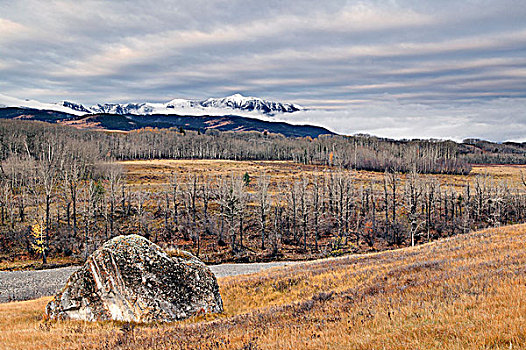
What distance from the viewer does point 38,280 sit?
4794 centimetres

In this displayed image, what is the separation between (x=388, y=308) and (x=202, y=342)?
19.6 ft

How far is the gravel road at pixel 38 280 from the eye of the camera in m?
41.3

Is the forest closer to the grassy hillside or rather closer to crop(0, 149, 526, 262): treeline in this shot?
crop(0, 149, 526, 262): treeline

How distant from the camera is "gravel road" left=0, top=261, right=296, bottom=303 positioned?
41272 millimetres

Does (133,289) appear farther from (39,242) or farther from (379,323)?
(39,242)

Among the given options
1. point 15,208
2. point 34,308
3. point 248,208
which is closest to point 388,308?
point 34,308

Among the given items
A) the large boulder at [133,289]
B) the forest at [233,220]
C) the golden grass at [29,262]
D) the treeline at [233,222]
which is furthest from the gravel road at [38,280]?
the large boulder at [133,289]

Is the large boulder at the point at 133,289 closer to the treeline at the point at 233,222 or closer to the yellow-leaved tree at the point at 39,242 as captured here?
the treeline at the point at 233,222

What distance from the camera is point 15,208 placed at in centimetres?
8638

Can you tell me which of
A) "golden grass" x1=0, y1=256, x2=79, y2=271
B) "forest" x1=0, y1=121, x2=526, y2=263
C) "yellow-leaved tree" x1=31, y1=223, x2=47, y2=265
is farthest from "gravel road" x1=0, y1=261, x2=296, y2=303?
"forest" x1=0, y1=121, x2=526, y2=263

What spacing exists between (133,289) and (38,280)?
1601 inches

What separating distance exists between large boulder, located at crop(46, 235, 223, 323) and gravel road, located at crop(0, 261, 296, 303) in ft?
88.3

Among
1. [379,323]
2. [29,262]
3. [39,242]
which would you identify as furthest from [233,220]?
[379,323]

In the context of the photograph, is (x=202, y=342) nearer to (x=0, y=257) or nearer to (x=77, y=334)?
(x=77, y=334)
